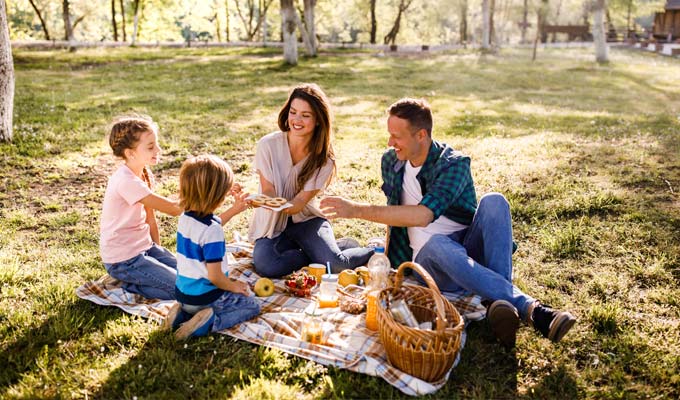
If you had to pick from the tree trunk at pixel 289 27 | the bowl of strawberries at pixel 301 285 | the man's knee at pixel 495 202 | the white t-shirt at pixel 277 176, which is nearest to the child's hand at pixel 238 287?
the bowl of strawberries at pixel 301 285

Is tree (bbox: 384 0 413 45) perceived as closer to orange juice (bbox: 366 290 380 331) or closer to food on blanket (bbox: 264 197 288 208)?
food on blanket (bbox: 264 197 288 208)

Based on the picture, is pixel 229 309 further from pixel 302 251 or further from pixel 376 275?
pixel 302 251

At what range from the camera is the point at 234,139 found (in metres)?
10.3

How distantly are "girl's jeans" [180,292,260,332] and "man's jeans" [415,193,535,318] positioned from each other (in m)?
1.40

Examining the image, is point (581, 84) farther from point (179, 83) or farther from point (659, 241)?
point (659, 241)

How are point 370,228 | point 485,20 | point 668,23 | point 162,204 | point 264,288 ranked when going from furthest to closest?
point 668,23
point 485,20
point 370,228
point 264,288
point 162,204

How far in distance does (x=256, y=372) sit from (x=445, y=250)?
5.43ft

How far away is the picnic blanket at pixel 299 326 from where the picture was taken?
359cm

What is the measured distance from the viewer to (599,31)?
25156mm

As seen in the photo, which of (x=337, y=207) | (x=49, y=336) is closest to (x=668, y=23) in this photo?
(x=337, y=207)

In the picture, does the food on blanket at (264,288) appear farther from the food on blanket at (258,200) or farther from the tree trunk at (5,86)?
the tree trunk at (5,86)

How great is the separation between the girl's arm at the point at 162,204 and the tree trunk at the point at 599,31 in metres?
24.6

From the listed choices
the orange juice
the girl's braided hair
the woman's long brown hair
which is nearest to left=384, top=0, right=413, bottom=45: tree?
the woman's long brown hair

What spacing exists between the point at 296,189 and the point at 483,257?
1922 millimetres
